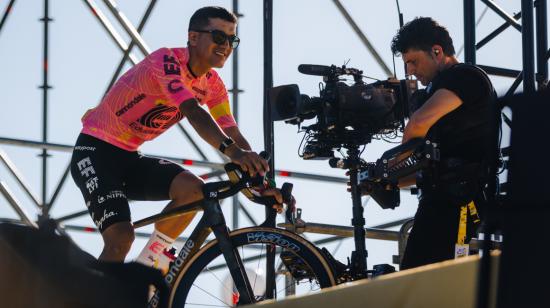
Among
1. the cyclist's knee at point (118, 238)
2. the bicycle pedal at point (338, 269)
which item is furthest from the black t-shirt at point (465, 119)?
the cyclist's knee at point (118, 238)

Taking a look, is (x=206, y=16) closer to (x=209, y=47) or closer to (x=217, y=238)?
(x=209, y=47)

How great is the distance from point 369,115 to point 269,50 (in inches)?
38.0

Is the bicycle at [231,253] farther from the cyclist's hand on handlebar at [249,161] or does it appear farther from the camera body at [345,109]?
the camera body at [345,109]

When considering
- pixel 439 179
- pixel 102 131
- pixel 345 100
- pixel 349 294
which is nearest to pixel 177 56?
pixel 102 131

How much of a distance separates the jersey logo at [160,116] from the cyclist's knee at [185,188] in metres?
0.31

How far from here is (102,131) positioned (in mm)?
5152

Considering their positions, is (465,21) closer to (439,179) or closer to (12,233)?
(439,179)

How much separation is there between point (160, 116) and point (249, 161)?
0.66m

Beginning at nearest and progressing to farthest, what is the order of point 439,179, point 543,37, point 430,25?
point 439,179 < point 430,25 < point 543,37

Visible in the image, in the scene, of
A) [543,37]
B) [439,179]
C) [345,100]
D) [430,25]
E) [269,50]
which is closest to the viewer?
[439,179]

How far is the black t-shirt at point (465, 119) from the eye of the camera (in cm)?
464

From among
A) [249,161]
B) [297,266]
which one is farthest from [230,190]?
[297,266]

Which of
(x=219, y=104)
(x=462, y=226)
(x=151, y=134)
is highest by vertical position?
(x=219, y=104)

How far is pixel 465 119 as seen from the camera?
15.4ft
